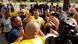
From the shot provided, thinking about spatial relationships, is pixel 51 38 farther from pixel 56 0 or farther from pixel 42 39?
pixel 56 0

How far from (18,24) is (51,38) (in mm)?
2138

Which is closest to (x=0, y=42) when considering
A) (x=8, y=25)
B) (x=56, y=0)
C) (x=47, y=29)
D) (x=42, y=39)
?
(x=8, y=25)

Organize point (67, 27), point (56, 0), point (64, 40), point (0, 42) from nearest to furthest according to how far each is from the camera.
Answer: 1. point (64, 40)
2. point (67, 27)
3. point (0, 42)
4. point (56, 0)

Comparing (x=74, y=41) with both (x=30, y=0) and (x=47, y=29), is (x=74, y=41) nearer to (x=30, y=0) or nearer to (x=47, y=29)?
(x=47, y=29)

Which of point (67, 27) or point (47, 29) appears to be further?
point (47, 29)

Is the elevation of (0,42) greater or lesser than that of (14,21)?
lesser

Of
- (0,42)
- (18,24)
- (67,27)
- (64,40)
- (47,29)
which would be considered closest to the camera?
(64,40)

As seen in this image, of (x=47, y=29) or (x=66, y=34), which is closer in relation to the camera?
(x=66, y=34)

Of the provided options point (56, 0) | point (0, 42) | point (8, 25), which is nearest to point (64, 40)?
point (8, 25)

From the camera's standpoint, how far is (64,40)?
5.48 meters

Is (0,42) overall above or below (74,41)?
below

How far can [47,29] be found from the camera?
7.00m

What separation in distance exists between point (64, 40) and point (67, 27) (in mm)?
451

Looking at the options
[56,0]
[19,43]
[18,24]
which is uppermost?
[19,43]
